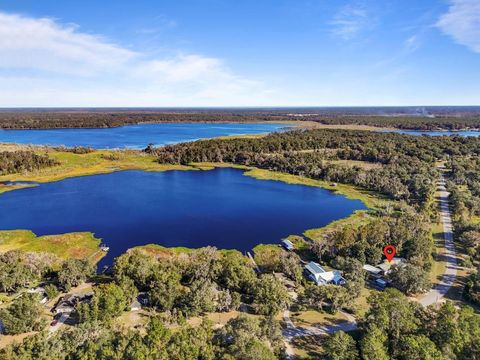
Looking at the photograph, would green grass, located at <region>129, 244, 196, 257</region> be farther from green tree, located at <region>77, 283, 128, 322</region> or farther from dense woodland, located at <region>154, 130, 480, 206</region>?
dense woodland, located at <region>154, 130, 480, 206</region>

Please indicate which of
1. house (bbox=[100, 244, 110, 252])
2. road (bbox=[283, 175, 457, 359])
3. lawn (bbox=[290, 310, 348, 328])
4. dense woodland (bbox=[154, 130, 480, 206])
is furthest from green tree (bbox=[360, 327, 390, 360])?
dense woodland (bbox=[154, 130, 480, 206])

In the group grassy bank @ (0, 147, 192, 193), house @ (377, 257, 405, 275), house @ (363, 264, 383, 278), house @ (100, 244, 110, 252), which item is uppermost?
grassy bank @ (0, 147, 192, 193)

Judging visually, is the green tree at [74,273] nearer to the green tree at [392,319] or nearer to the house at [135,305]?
the house at [135,305]

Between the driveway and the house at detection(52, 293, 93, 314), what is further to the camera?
the house at detection(52, 293, 93, 314)

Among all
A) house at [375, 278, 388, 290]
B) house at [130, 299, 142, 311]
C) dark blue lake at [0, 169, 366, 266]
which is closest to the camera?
house at [130, 299, 142, 311]

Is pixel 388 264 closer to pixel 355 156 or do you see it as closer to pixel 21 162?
pixel 355 156

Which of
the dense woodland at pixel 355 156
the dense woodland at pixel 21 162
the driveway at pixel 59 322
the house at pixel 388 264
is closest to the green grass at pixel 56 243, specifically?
the driveway at pixel 59 322

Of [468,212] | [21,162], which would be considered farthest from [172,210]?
[21,162]
